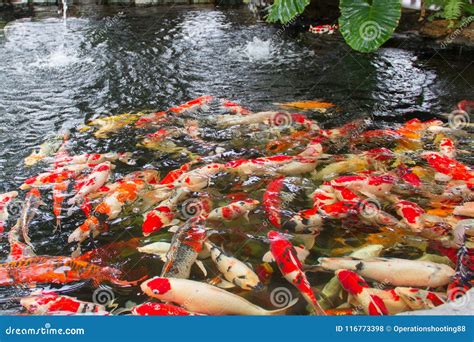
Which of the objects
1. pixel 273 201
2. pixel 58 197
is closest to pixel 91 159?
pixel 58 197

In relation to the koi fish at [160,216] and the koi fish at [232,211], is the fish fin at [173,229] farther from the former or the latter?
the koi fish at [232,211]

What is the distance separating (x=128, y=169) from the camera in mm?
3918

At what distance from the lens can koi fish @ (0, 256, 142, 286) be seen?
107 inches

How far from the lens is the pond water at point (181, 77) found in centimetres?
487

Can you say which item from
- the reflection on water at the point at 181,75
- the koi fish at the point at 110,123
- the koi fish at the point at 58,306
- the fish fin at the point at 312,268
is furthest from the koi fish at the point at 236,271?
the koi fish at the point at 110,123

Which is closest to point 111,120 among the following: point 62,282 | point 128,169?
point 128,169

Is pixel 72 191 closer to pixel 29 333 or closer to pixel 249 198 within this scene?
pixel 249 198

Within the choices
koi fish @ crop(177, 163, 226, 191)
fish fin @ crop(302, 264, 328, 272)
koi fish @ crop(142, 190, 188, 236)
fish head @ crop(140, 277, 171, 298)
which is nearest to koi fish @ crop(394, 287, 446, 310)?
fish fin @ crop(302, 264, 328, 272)

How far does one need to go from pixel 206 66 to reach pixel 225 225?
3781 mm

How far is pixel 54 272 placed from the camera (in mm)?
2748

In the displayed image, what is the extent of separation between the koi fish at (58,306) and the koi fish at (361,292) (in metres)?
1.27

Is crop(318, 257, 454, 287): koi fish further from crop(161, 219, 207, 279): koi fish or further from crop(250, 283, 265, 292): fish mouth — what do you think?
crop(161, 219, 207, 279): koi fish

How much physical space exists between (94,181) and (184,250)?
3.73 ft

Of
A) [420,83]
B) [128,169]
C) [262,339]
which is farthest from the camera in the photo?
[420,83]
